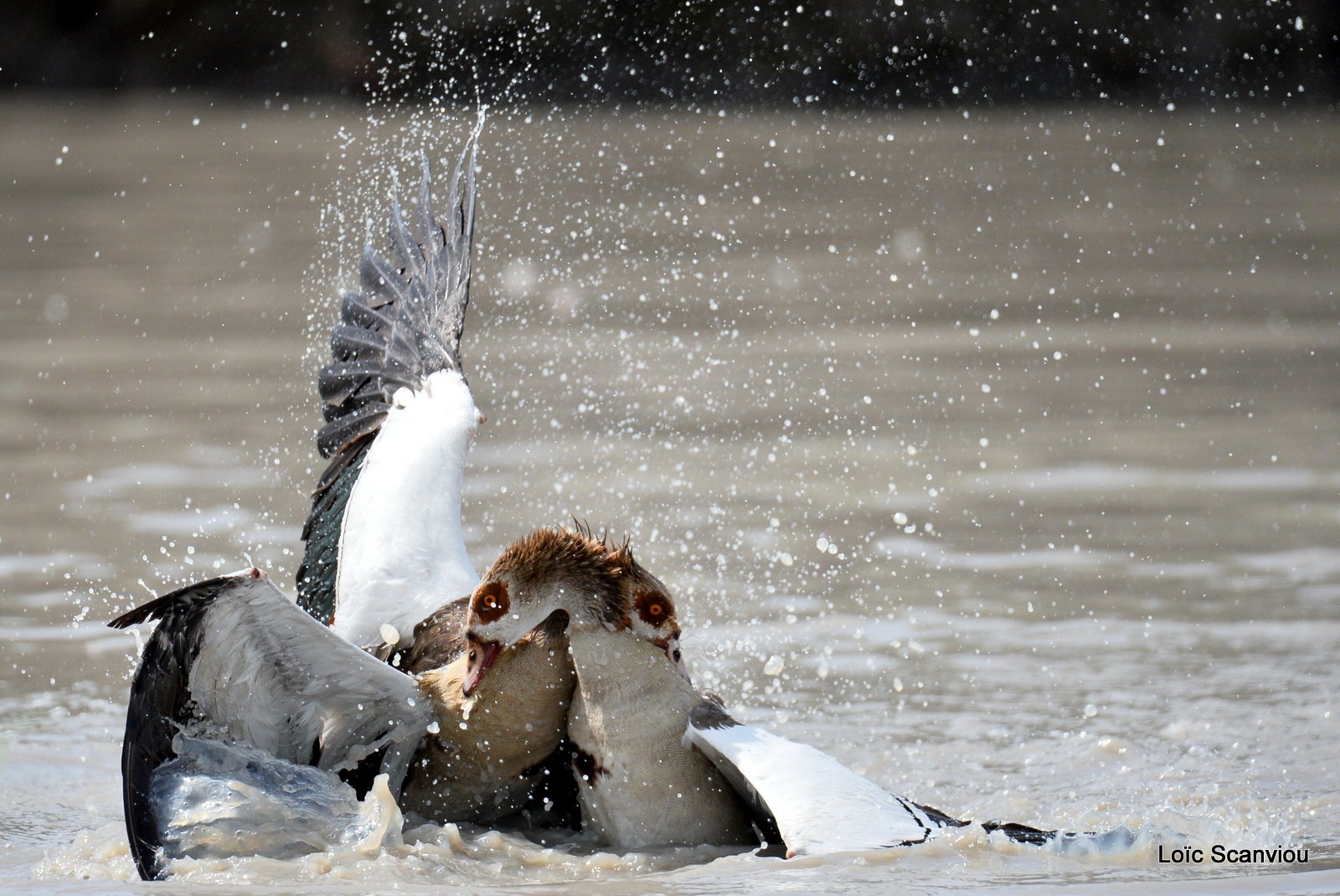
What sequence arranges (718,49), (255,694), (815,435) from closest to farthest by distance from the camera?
(255,694) → (815,435) → (718,49)

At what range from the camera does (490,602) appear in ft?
13.3

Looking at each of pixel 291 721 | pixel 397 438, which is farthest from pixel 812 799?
pixel 397 438

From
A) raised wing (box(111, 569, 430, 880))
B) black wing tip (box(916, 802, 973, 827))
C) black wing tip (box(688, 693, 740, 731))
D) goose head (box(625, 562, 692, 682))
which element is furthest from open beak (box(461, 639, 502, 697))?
black wing tip (box(916, 802, 973, 827))

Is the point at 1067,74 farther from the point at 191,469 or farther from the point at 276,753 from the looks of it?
the point at 276,753

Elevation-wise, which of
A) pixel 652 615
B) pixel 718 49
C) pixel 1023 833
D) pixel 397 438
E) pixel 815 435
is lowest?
pixel 1023 833

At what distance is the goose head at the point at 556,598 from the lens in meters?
4.04

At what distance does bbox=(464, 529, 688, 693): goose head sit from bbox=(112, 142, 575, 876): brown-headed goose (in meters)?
0.11

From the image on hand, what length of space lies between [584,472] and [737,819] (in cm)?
337

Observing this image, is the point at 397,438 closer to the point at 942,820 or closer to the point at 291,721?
the point at 291,721

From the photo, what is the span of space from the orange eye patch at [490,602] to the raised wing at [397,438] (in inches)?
30.4

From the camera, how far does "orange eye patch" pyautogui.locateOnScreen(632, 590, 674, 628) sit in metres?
4.07

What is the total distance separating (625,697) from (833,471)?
136 inches

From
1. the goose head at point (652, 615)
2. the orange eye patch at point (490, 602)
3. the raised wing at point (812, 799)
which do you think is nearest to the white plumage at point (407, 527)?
the orange eye patch at point (490, 602)

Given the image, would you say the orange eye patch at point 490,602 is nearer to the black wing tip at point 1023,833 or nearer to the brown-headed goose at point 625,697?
the brown-headed goose at point 625,697
